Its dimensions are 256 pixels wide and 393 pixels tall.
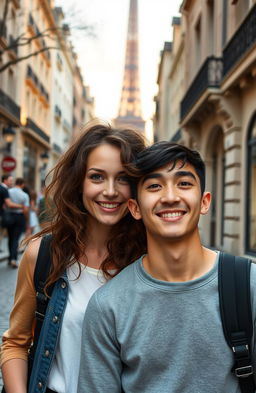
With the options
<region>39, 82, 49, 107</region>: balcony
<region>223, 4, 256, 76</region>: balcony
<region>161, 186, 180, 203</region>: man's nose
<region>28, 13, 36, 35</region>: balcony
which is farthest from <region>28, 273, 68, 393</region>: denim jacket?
<region>39, 82, 49, 107</region>: balcony

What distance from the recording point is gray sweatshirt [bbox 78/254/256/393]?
5.09ft

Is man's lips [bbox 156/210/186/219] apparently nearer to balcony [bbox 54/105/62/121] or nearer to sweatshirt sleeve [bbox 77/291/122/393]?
sweatshirt sleeve [bbox 77/291/122/393]

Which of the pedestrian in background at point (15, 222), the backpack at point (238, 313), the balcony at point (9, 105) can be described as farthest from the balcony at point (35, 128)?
the backpack at point (238, 313)

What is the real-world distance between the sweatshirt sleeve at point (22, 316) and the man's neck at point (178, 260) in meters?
0.57

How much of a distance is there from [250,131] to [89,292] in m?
11.4

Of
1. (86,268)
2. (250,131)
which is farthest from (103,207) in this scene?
(250,131)

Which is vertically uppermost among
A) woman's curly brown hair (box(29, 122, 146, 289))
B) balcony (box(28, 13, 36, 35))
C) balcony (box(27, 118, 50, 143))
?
balcony (box(28, 13, 36, 35))

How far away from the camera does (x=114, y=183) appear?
78.4 inches

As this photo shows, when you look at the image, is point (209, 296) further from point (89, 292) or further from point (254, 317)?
point (89, 292)

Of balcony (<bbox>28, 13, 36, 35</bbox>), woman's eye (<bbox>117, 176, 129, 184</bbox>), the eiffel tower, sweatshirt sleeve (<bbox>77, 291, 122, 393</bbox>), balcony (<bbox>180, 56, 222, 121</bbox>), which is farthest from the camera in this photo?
the eiffel tower

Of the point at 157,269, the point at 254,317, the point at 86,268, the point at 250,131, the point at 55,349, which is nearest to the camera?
the point at 254,317

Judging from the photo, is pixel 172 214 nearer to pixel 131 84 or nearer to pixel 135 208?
pixel 135 208

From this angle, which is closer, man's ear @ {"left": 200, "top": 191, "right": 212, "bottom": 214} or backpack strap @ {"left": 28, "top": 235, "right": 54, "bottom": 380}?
man's ear @ {"left": 200, "top": 191, "right": 212, "bottom": 214}

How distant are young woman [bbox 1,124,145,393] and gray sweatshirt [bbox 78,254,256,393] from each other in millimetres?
278
